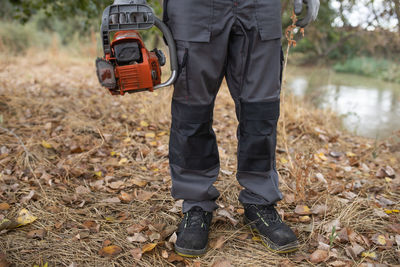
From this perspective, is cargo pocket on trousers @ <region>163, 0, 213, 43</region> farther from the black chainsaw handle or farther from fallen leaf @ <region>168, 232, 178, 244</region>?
fallen leaf @ <region>168, 232, 178, 244</region>

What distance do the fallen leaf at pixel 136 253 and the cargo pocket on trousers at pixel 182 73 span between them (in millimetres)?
707

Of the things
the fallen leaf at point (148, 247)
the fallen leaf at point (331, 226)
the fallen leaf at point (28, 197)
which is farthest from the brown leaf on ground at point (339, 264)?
the fallen leaf at point (28, 197)

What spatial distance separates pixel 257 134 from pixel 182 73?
1.41ft

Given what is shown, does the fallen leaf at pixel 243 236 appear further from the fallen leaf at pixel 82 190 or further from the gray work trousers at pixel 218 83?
the fallen leaf at pixel 82 190

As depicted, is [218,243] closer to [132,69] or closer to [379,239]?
[379,239]

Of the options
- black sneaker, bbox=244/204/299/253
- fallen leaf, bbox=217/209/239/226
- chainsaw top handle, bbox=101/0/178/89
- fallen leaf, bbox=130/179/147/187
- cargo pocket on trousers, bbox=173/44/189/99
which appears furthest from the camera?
fallen leaf, bbox=130/179/147/187

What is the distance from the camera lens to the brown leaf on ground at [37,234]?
149 cm

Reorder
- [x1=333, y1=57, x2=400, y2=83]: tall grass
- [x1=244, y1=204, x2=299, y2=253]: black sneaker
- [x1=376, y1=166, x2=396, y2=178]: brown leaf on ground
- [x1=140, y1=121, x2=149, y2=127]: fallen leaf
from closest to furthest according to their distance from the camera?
[x1=244, y1=204, x2=299, y2=253]: black sneaker
[x1=376, y1=166, x2=396, y2=178]: brown leaf on ground
[x1=140, y1=121, x2=149, y2=127]: fallen leaf
[x1=333, y1=57, x2=400, y2=83]: tall grass

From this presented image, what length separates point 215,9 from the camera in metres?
1.30

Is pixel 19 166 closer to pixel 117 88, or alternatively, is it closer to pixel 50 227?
pixel 50 227

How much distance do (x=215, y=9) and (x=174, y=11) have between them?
0.17 m

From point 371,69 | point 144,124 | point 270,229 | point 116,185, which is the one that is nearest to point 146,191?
point 116,185

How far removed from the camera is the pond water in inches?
165

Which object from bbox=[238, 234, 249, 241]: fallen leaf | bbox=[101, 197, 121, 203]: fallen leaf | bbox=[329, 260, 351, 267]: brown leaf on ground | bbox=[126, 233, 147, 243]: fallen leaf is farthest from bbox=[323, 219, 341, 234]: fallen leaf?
bbox=[101, 197, 121, 203]: fallen leaf
